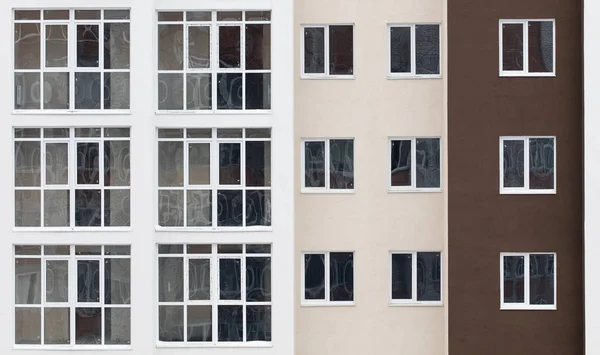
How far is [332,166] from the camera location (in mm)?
16547

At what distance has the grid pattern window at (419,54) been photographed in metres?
16.5

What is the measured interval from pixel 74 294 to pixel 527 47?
11084mm

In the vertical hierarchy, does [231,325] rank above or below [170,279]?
below

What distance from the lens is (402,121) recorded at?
16375mm

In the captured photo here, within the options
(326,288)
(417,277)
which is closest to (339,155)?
(326,288)

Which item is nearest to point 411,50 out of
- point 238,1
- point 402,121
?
point 402,121

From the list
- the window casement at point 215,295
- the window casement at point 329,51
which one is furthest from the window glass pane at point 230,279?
the window casement at point 329,51

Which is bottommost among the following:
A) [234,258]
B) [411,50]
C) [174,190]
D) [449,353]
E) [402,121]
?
[449,353]

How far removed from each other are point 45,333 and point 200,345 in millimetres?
3325

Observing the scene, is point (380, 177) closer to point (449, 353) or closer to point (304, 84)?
point (304, 84)

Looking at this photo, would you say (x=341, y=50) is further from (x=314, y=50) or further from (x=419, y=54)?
(x=419, y=54)

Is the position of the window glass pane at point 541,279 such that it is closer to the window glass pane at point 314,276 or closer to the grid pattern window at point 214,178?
the window glass pane at point 314,276

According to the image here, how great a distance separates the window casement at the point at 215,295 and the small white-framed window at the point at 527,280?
16.8 ft

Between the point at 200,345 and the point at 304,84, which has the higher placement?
the point at 304,84
